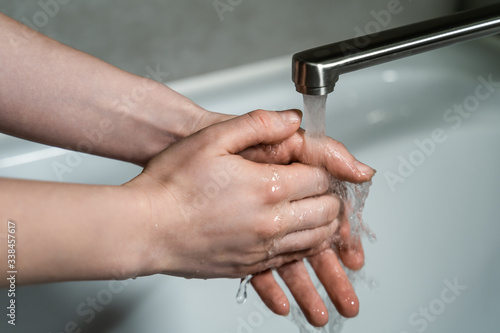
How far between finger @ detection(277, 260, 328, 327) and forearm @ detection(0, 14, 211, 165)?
0.60 feet

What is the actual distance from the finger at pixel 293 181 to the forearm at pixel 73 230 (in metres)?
0.12

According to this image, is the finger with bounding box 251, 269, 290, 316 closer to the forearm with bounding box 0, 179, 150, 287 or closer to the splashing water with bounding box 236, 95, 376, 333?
the splashing water with bounding box 236, 95, 376, 333

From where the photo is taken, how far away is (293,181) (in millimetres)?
544

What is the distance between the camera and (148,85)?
620mm

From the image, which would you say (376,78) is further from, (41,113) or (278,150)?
(41,113)

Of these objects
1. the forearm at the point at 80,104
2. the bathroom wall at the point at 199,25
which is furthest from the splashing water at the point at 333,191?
the bathroom wall at the point at 199,25

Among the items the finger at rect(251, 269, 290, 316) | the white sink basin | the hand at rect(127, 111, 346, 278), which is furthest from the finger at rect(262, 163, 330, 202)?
the white sink basin

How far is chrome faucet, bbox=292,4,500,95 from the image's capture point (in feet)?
1.53

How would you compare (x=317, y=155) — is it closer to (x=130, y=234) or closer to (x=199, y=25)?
(x=130, y=234)

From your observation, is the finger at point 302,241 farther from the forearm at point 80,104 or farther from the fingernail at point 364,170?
the forearm at point 80,104

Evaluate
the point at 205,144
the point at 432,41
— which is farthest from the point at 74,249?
the point at 432,41

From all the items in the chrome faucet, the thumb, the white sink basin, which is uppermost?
the chrome faucet

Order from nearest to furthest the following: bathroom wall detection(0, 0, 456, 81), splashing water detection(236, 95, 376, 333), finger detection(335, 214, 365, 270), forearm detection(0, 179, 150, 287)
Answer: forearm detection(0, 179, 150, 287)
splashing water detection(236, 95, 376, 333)
finger detection(335, 214, 365, 270)
bathroom wall detection(0, 0, 456, 81)

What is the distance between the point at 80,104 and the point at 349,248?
32 cm
